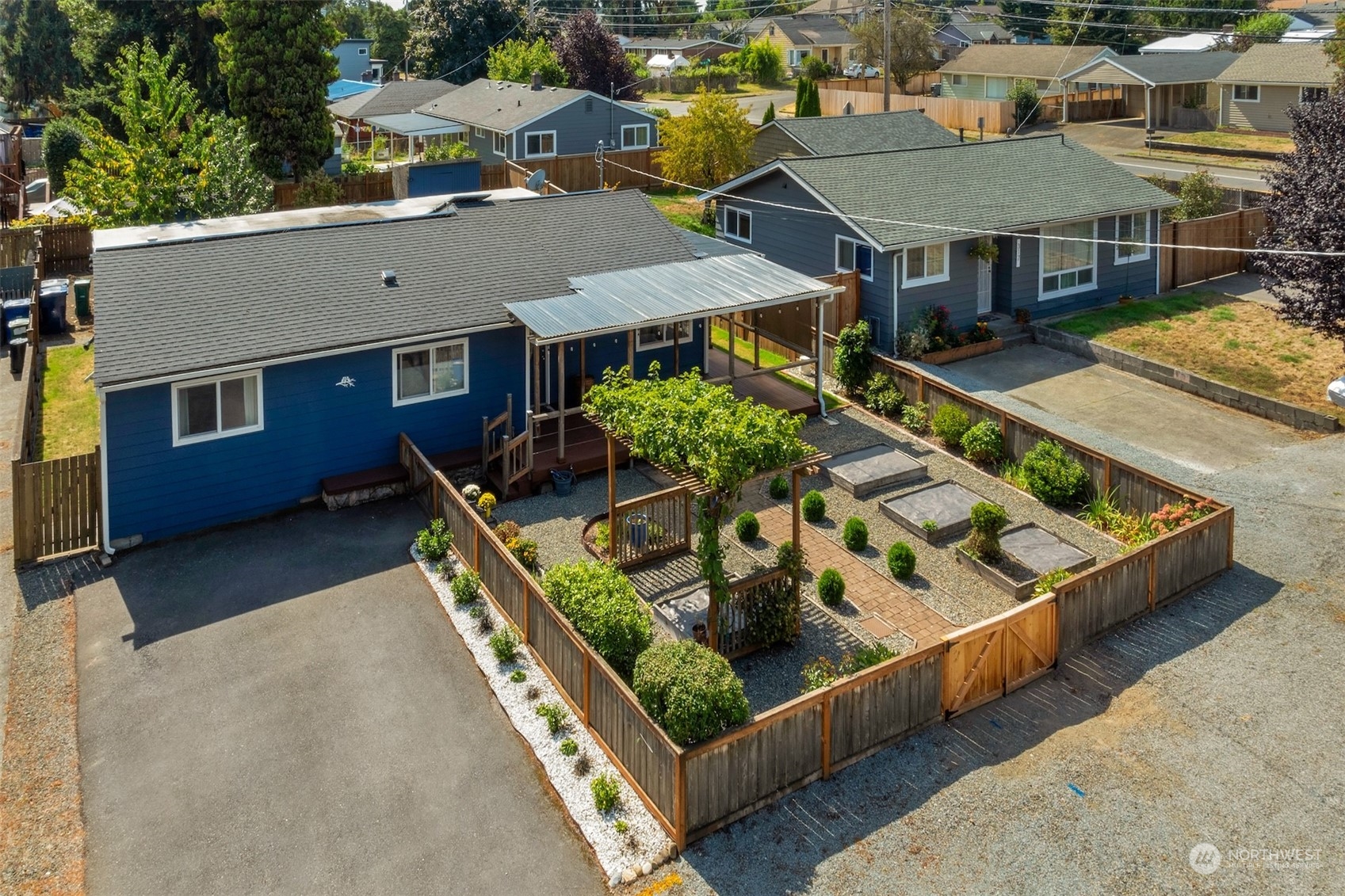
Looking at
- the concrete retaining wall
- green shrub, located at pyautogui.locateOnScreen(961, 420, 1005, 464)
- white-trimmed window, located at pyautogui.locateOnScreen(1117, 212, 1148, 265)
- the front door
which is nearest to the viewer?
green shrub, located at pyautogui.locateOnScreen(961, 420, 1005, 464)

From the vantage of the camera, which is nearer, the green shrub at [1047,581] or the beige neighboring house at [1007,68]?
the green shrub at [1047,581]

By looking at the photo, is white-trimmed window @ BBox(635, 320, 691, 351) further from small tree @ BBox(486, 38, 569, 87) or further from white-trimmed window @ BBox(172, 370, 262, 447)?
small tree @ BBox(486, 38, 569, 87)

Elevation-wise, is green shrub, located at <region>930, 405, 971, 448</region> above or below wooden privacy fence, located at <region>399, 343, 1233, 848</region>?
above

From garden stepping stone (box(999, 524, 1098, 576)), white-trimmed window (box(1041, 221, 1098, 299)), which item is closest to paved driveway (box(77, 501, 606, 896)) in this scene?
garden stepping stone (box(999, 524, 1098, 576))

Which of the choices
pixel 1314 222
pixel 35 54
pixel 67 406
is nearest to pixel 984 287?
pixel 1314 222

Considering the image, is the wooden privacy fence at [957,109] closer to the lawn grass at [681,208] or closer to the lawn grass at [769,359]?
the lawn grass at [681,208]

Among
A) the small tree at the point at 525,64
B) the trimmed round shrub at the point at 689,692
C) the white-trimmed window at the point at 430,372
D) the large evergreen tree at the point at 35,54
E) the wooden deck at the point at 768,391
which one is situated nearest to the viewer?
the trimmed round shrub at the point at 689,692

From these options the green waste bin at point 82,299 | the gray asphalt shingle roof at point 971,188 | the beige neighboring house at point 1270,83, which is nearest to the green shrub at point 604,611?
the gray asphalt shingle roof at point 971,188

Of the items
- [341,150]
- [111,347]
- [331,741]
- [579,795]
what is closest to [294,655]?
[331,741]
